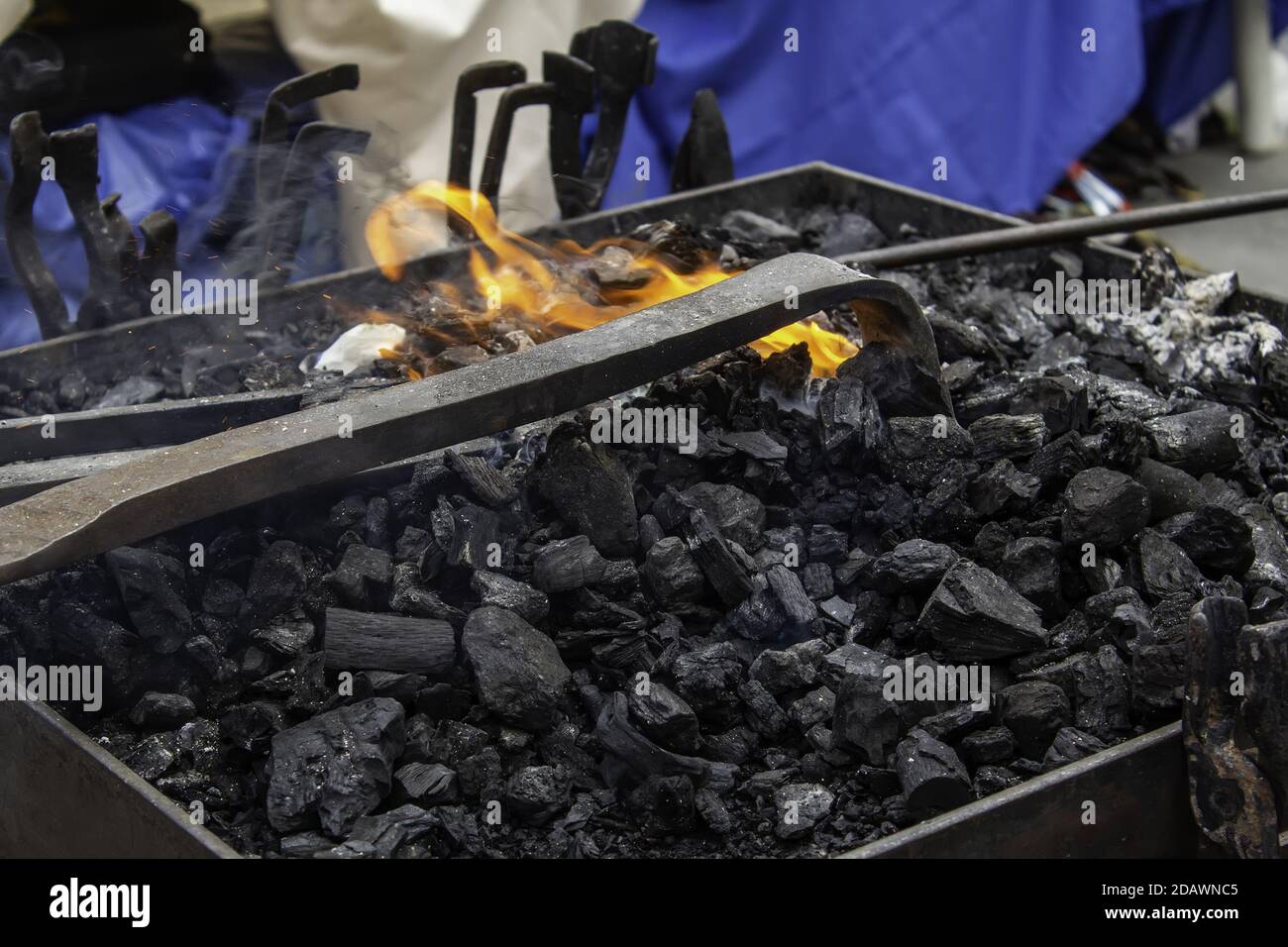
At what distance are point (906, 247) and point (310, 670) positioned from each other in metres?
2.00

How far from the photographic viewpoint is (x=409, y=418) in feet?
7.61

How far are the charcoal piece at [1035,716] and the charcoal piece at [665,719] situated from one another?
1.68ft

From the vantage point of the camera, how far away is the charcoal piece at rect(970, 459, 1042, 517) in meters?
2.69

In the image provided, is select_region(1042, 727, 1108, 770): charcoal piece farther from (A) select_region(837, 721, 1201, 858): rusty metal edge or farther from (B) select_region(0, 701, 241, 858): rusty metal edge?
(B) select_region(0, 701, 241, 858): rusty metal edge

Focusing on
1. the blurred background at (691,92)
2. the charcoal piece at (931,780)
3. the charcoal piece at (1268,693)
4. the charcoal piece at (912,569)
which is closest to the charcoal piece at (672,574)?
the charcoal piece at (912,569)

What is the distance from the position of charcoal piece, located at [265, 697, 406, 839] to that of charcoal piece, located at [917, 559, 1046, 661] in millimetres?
902

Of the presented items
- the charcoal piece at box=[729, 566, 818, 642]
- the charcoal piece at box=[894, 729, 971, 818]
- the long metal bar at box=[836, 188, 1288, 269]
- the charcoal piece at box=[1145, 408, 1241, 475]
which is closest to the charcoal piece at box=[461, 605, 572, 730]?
the charcoal piece at box=[729, 566, 818, 642]

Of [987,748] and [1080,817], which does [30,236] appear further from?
[1080,817]

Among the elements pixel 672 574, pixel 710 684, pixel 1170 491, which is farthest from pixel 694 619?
pixel 1170 491

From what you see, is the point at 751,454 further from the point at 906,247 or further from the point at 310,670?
the point at 906,247

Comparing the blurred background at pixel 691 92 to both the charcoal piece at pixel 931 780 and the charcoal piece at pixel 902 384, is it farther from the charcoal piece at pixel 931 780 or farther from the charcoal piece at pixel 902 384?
the charcoal piece at pixel 931 780

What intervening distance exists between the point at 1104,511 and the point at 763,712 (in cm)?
77

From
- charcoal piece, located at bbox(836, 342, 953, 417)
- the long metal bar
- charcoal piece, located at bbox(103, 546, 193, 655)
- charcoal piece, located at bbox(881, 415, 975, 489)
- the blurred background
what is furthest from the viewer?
the blurred background

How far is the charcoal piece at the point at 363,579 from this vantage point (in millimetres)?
2487
